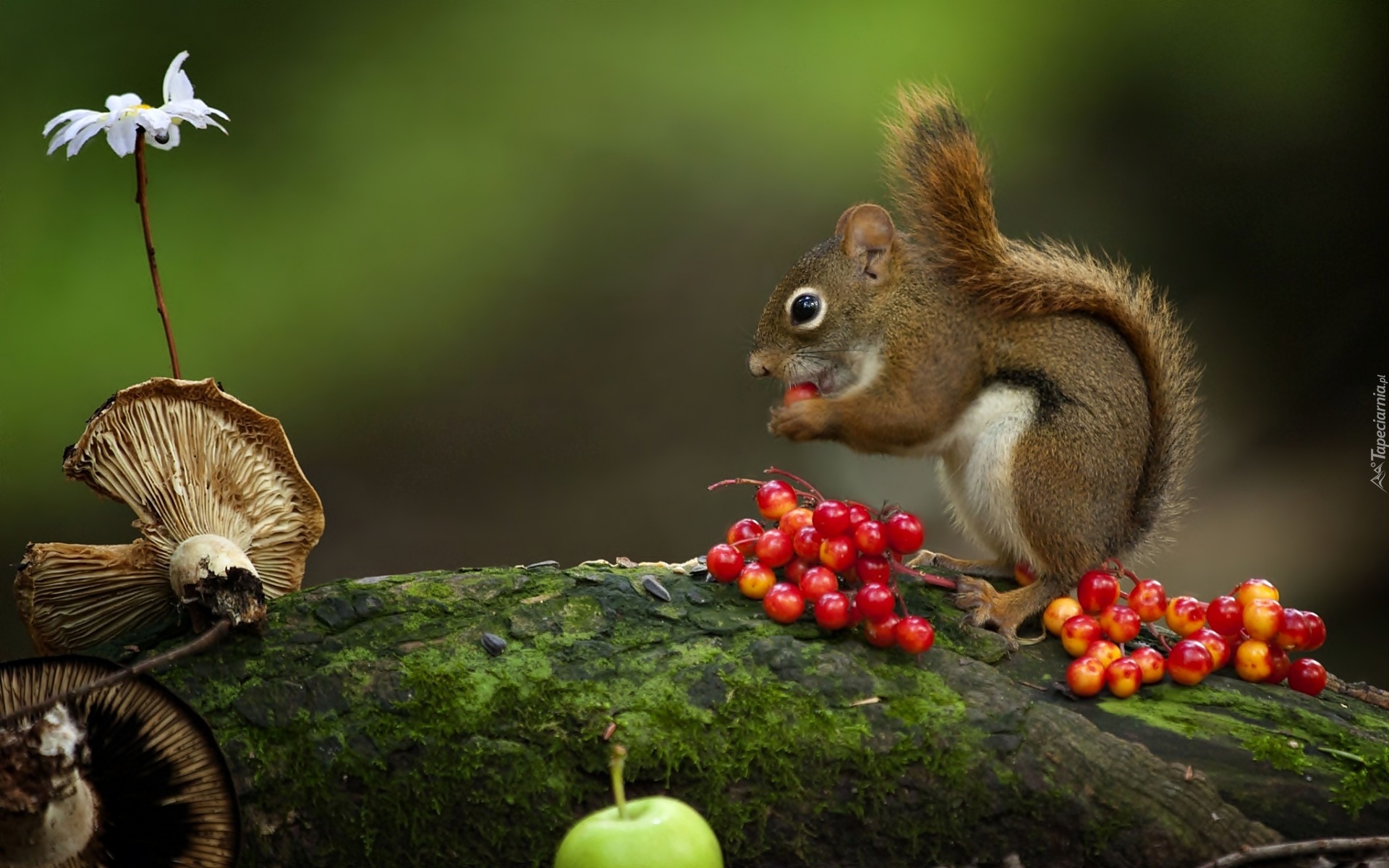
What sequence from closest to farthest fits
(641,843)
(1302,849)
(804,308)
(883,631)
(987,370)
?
(641,843) → (1302,849) → (883,631) → (987,370) → (804,308)

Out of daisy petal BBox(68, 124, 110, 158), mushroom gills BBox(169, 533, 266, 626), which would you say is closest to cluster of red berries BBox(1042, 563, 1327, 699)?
mushroom gills BBox(169, 533, 266, 626)

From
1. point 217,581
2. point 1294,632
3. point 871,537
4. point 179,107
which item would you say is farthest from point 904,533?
point 179,107

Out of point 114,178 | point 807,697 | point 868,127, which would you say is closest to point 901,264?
point 807,697

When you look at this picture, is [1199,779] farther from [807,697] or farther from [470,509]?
[470,509]

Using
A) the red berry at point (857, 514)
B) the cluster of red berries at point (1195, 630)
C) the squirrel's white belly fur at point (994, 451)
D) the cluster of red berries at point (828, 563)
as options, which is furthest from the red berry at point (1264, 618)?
the red berry at point (857, 514)

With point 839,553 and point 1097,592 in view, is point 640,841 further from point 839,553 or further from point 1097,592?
point 1097,592

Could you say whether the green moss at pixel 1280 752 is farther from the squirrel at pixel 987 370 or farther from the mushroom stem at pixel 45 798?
the mushroom stem at pixel 45 798

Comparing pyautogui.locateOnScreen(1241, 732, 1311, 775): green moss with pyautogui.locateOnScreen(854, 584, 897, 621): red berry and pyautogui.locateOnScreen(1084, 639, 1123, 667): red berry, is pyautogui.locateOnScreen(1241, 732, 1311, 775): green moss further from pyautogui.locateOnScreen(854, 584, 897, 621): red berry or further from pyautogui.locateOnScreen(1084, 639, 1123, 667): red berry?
pyautogui.locateOnScreen(854, 584, 897, 621): red berry
